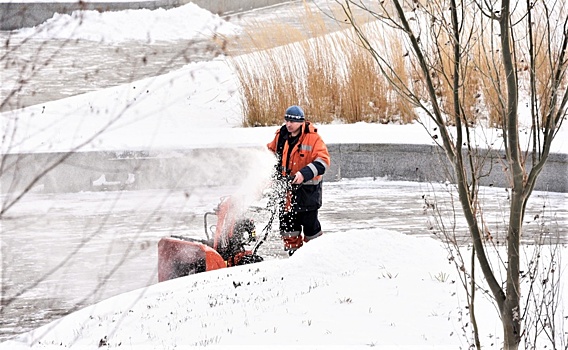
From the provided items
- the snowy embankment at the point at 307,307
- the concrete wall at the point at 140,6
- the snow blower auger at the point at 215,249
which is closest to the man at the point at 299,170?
the snow blower auger at the point at 215,249

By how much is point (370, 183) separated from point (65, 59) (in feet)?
34.4

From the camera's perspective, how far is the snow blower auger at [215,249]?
7.45 metres

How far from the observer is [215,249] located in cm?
775

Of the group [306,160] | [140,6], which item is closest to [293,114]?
[306,160]

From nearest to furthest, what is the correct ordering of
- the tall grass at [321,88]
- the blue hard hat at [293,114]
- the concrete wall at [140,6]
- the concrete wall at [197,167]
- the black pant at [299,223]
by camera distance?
the blue hard hat at [293,114], the black pant at [299,223], the concrete wall at [197,167], the tall grass at [321,88], the concrete wall at [140,6]

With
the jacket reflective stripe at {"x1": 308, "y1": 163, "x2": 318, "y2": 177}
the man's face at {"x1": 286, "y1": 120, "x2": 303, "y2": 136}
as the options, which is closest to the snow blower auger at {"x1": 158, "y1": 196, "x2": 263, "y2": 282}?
the jacket reflective stripe at {"x1": 308, "y1": 163, "x2": 318, "y2": 177}

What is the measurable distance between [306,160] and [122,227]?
2.24 m

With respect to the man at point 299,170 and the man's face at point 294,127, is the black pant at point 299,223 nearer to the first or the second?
the man at point 299,170

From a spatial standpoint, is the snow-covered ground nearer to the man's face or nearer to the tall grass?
the man's face

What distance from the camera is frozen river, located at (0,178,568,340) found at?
23.8 ft

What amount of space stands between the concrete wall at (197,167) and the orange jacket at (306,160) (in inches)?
116

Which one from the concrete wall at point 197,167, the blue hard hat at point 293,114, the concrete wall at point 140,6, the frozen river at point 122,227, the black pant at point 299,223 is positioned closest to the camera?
the frozen river at point 122,227

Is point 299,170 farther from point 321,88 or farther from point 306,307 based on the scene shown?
point 321,88

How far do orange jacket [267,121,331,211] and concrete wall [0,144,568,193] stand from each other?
9.70 ft
